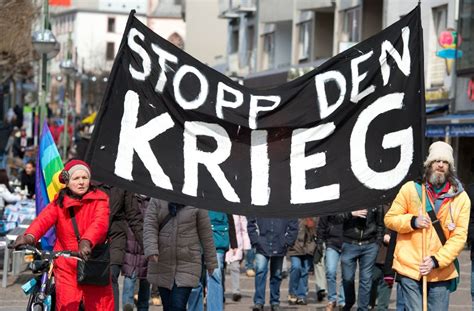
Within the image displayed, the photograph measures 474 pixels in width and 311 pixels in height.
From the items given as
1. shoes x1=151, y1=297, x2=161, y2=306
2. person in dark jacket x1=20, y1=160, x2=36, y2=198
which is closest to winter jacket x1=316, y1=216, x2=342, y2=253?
shoes x1=151, y1=297, x2=161, y2=306

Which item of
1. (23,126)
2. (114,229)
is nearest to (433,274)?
(114,229)

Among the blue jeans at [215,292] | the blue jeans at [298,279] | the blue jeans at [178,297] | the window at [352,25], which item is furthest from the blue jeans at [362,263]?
the window at [352,25]

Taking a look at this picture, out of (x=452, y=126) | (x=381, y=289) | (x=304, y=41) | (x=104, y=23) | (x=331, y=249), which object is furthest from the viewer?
(x=104, y=23)

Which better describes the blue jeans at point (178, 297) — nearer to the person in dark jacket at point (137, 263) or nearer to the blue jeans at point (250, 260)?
the person in dark jacket at point (137, 263)

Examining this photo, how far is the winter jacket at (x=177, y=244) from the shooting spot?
11672 mm

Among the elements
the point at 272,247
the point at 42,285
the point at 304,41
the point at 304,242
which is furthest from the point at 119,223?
the point at 304,41

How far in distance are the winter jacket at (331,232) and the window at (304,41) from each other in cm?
3468

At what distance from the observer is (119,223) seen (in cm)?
1332

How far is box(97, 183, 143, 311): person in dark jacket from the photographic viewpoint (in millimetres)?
13227

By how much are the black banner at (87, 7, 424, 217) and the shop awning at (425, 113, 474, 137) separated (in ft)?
63.7

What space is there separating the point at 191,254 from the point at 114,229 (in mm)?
1750

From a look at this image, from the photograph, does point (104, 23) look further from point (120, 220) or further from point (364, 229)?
point (120, 220)

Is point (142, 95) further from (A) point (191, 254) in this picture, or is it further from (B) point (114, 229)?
(B) point (114, 229)

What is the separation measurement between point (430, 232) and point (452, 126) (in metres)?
21.6
